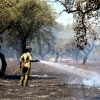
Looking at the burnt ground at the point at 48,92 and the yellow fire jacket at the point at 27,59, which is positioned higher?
the yellow fire jacket at the point at 27,59

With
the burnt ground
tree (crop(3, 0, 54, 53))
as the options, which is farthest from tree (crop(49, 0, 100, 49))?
tree (crop(3, 0, 54, 53))

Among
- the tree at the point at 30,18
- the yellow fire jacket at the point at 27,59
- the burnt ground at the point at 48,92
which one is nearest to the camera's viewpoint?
the burnt ground at the point at 48,92

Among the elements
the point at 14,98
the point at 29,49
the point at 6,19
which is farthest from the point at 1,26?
the point at 14,98

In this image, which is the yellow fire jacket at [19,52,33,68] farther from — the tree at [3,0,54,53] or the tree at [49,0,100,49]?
the tree at [3,0,54,53]

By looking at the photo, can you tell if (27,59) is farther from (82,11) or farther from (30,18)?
(30,18)

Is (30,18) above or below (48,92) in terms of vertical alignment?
above

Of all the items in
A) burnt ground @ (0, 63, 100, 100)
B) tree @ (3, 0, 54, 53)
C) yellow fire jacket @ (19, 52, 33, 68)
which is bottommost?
burnt ground @ (0, 63, 100, 100)

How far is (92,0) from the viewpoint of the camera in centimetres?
1258

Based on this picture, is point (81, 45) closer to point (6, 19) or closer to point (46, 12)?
point (6, 19)

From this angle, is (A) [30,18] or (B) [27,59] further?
(A) [30,18]

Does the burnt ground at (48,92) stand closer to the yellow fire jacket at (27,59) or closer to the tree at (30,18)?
the yellow fire jacket at (27,59)

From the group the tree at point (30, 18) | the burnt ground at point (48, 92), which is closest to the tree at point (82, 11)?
the burnt ground at point (48, 92)

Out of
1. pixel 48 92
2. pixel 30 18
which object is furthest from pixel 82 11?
pixel 30 18

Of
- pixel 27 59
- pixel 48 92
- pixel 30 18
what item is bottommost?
pixel 48 92
